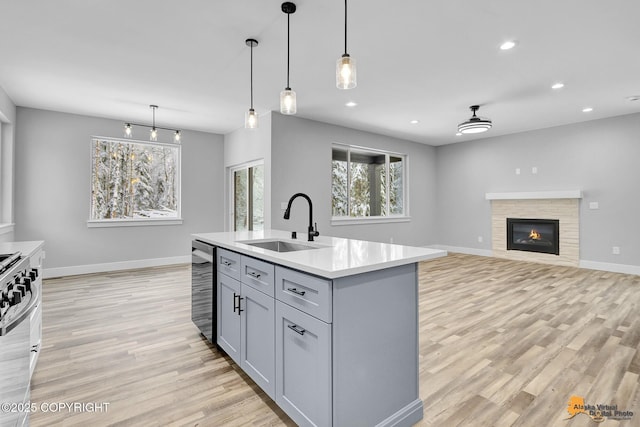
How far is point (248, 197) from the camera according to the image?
6.00 m

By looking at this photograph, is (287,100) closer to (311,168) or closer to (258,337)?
(258,337)

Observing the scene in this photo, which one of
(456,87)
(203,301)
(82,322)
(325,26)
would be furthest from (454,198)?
(82,322)

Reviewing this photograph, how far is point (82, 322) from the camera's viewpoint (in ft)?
10.3

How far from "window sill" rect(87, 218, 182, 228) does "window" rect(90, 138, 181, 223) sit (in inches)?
1.0

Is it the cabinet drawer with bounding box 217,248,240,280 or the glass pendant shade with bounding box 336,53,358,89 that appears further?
the cabinet drawer with bounding box 217,248,240,280

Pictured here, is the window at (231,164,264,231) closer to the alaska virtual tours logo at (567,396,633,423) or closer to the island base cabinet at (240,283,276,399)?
the island base cabinet at (240,283,276,399)

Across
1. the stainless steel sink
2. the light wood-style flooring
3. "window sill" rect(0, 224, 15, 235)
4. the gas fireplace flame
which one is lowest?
the light wood-style flooring

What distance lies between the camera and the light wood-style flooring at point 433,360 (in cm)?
179

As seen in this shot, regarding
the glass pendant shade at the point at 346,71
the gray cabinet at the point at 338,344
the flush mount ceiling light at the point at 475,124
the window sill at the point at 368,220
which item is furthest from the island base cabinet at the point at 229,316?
the flush mount ceiling light at the point at 475,124

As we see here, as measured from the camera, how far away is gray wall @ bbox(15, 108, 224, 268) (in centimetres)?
480

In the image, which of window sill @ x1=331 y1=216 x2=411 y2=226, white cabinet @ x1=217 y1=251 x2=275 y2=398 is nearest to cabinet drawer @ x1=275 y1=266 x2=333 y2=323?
white cabinet @ x1=217 y1=251 x2=275 y2=398

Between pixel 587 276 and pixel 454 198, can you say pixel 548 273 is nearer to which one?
pixel 587 276

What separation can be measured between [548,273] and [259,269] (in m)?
5.43

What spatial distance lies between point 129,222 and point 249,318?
4.63 metres
